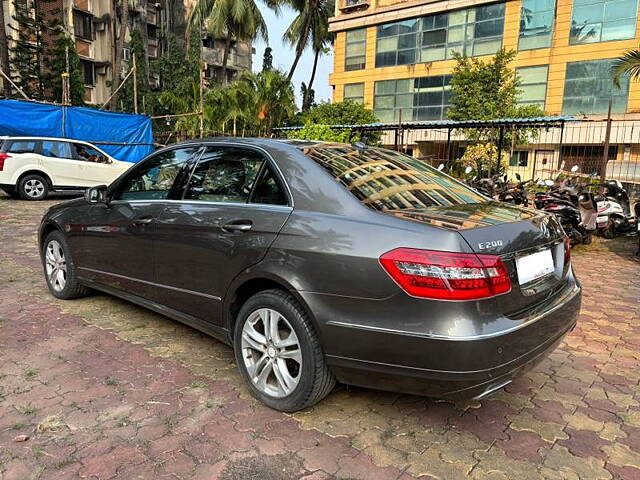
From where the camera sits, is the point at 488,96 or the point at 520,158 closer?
the point at 488,96

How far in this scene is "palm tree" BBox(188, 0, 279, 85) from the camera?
27.6m

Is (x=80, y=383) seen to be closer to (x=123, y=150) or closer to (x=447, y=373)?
(x=447, y=373)

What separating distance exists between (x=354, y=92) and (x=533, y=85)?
11.3 meters

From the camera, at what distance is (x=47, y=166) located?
1245 cm

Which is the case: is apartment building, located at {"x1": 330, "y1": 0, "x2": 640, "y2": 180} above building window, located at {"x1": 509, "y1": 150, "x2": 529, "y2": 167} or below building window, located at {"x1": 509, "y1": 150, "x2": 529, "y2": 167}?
above

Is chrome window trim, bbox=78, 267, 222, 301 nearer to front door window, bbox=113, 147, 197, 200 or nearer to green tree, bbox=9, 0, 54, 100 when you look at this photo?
front door window, bbox=113, 147, 197, 200

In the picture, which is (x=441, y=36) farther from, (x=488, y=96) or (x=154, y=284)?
(x=154, y=284)

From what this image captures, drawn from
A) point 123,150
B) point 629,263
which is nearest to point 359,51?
point 123,150

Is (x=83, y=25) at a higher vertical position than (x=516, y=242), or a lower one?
higher

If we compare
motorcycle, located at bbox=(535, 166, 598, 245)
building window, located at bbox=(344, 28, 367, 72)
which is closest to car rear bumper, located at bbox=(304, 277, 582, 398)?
motorcycle, located at bbox=(535, 166, 598, 245)

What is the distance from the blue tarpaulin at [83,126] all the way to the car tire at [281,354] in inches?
531

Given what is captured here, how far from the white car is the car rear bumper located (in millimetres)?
12307

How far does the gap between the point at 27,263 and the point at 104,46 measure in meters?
28.8

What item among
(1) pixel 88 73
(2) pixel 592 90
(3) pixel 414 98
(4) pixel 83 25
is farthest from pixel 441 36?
(1) pixel 88 73
